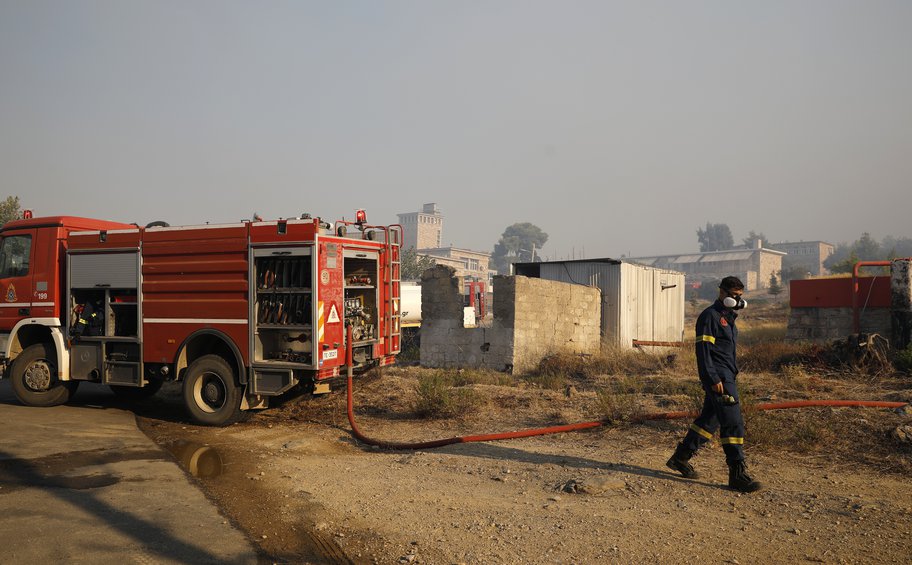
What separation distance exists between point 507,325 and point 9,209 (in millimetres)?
36396

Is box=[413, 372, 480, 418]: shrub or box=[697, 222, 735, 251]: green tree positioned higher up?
box=[697, 222, 735, 251]: green tree

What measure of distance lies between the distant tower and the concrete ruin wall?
134 m

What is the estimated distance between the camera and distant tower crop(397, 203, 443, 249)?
153875 millimetres

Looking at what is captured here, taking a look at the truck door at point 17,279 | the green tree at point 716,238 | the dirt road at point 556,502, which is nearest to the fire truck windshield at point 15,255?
the truck door at point 17,279

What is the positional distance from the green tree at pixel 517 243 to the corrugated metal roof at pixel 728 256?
4531cm

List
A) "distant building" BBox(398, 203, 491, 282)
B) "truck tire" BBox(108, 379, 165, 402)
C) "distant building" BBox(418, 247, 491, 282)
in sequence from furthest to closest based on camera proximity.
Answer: "distant building" BBox(398, 203, 491, 282), "distant building" BBox(418, 247, 491, 282), "truck tire" BBox(108, 379, 165, 402)

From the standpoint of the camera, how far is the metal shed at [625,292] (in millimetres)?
18766

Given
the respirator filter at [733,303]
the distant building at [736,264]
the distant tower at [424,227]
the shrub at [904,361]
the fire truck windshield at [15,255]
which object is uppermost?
the distant tower at [424,227]

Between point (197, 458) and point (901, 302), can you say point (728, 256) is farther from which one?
point (197, 458)

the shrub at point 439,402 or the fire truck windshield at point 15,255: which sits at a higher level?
the fire truck windshield at point 15,255

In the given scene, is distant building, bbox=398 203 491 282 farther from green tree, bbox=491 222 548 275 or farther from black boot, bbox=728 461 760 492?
black boot, bbox=728 461 760 492

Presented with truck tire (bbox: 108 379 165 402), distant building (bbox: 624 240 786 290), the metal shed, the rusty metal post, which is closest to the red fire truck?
truck tire (bbox: 108 379 165 402)

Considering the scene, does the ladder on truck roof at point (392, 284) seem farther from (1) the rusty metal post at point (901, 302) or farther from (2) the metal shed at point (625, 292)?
(1) the rusty metal post at point (901, 302)

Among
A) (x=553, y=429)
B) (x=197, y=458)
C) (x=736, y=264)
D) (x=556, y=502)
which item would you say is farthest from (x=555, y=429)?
(x=736, y=264)
